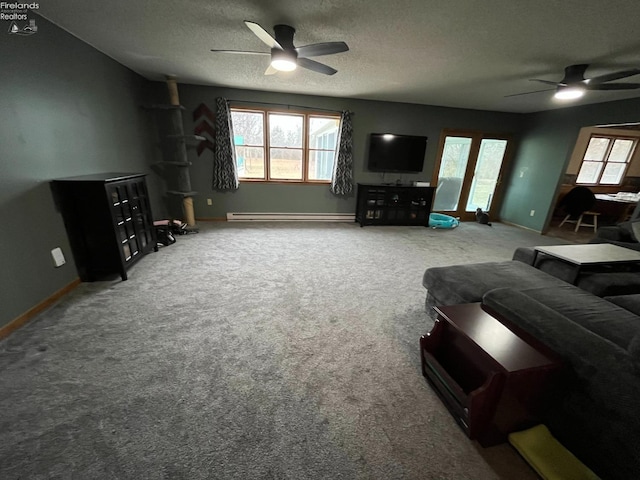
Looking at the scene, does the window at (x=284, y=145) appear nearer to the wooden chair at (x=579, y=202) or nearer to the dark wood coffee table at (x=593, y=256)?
the dark wood coffee table at (x=593, y=256)

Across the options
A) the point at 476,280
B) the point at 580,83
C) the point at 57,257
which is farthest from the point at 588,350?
the point at 57,257

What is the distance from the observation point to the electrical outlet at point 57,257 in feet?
7.20

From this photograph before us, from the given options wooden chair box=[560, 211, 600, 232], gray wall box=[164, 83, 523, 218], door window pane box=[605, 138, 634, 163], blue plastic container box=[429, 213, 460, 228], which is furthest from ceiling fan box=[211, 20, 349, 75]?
door window pane box=[605, 138, 634, 163]

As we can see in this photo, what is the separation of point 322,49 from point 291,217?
3196 millimetres

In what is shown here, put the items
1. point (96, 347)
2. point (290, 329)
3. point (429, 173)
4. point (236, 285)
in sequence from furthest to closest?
point (429, 173) < point (236, 285) < point (290, 329) < point (96, 347)

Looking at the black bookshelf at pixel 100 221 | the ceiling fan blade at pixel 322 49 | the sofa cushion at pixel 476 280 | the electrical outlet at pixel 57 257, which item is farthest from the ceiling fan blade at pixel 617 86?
the electrical outlet at pixel 57 257

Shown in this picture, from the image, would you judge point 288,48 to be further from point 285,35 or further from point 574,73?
point 574,73

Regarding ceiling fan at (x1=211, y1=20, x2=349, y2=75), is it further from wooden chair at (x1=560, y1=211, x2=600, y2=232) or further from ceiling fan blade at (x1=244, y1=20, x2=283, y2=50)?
wooden chair at (x1=560, y1=211, x2=600, y2=232)

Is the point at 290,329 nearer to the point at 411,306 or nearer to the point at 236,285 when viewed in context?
the point at 236,285

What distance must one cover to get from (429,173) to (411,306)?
158 inches

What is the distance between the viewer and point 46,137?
2.15 m

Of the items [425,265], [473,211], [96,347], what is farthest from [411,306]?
[473,211]

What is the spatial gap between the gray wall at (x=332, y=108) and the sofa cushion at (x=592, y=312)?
3.82 metres

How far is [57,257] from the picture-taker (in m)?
2.22
